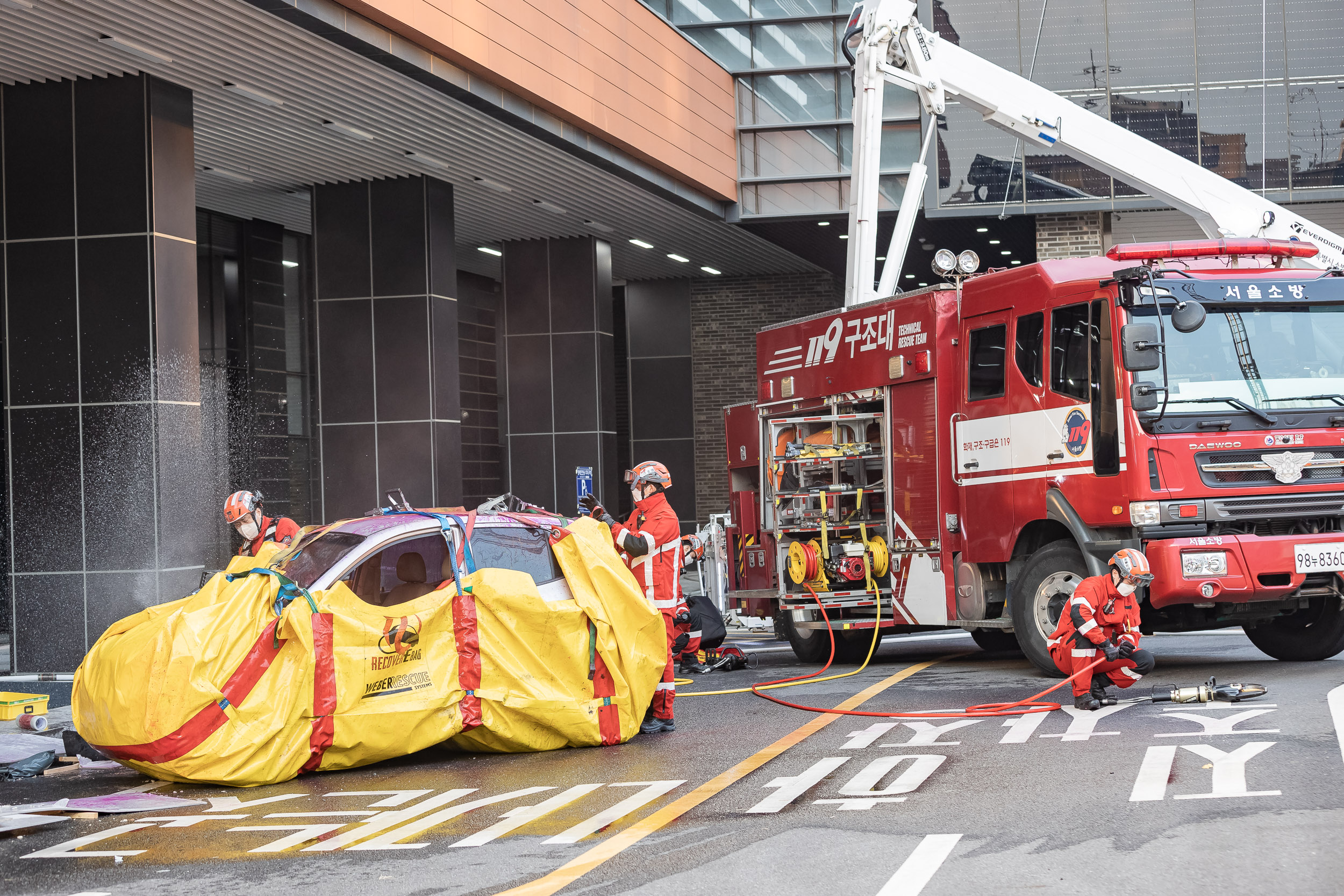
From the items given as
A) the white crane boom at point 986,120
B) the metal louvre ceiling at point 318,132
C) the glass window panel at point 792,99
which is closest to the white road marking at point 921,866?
the white crane boom at point 986,120

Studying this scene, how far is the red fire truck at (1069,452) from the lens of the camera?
982 centimetres

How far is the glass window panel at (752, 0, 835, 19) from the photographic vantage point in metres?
24.8

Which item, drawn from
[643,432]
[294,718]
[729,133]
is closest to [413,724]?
[294,718]

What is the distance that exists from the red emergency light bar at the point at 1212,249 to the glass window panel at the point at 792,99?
14.2m

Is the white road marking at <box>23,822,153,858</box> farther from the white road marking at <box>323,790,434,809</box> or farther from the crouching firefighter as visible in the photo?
the crouching firefighter

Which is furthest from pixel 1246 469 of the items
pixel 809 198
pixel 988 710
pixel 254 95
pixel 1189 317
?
pixel 809 198

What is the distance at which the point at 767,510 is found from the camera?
13.3 meters

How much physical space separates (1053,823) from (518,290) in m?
21.1

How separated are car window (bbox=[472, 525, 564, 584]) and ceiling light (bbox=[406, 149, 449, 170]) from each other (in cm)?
1080

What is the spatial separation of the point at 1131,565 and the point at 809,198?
15.9m

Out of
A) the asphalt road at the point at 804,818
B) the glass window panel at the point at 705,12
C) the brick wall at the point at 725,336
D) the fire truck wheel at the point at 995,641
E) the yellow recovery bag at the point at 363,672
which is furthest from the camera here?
the brick wall at the point at 725,336

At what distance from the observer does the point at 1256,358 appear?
1008 cm

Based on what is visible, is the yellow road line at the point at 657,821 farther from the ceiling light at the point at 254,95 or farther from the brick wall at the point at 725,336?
the brick wall at the point at 725,336

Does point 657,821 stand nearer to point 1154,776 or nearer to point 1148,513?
point 1154,776
